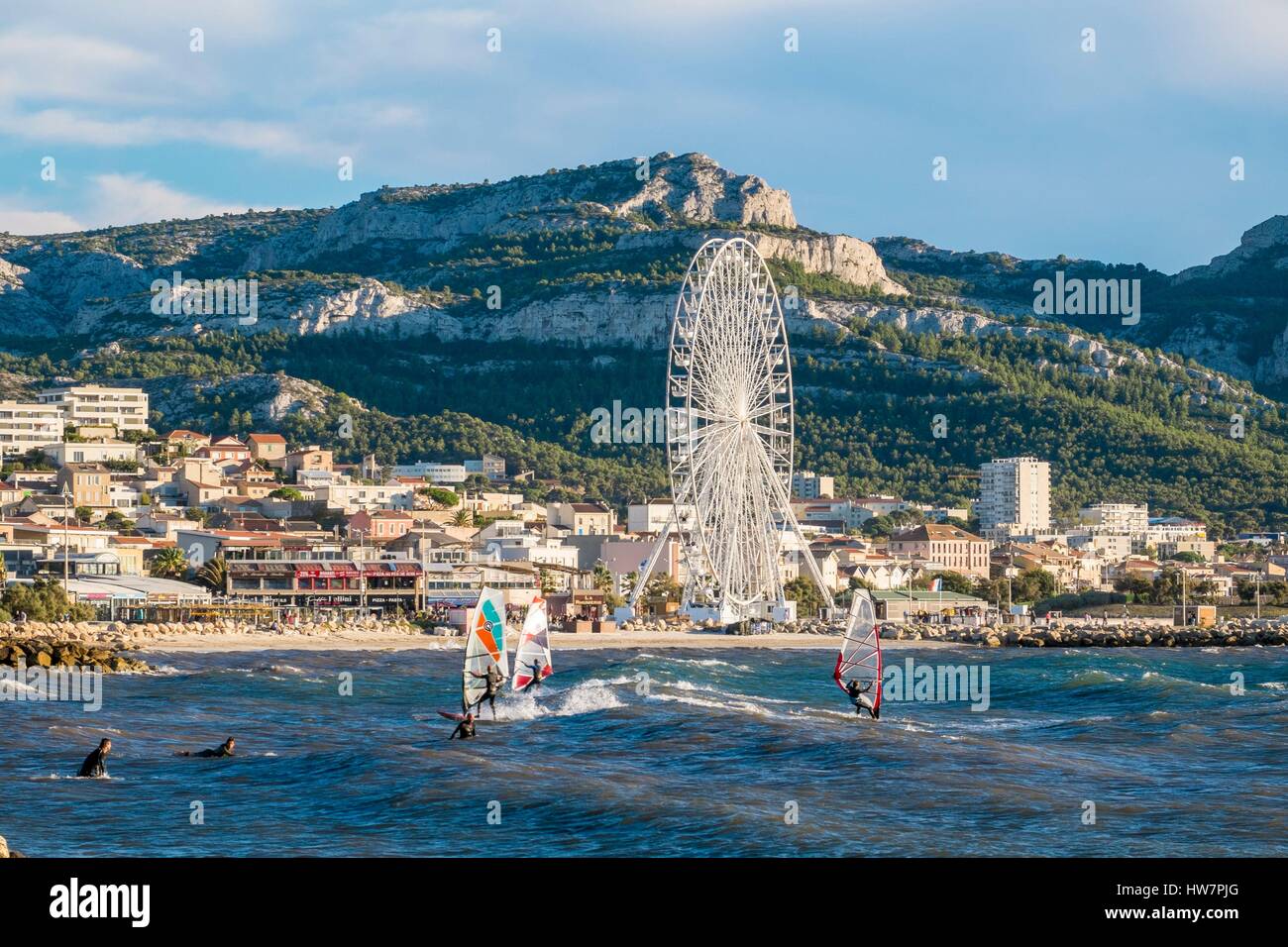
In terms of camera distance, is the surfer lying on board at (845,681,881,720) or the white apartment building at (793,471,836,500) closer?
the surfer lying on board at (845,681,881,720)

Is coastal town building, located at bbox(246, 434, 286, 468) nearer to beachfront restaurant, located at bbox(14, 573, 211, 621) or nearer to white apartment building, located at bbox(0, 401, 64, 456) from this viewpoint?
white apartment building, located at bbox(0, 401, 64, 456)

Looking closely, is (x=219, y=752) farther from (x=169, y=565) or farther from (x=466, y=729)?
(x=169, y=565)

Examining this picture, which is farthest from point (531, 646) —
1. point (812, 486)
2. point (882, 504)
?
point (812, 486)

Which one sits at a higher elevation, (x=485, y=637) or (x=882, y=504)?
(x=882, y=504)

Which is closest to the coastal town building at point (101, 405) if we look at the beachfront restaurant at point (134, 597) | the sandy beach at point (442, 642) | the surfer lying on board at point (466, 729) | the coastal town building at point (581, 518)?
the coastal town building at point (581, 518)

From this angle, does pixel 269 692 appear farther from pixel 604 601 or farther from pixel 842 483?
pixel 842 483

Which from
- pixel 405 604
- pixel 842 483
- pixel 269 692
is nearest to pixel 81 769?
pixel 269 692

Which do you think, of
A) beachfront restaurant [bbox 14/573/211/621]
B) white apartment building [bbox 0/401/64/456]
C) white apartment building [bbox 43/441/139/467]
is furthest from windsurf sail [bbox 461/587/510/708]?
white apartment building [bbox 0/401/64/456]
